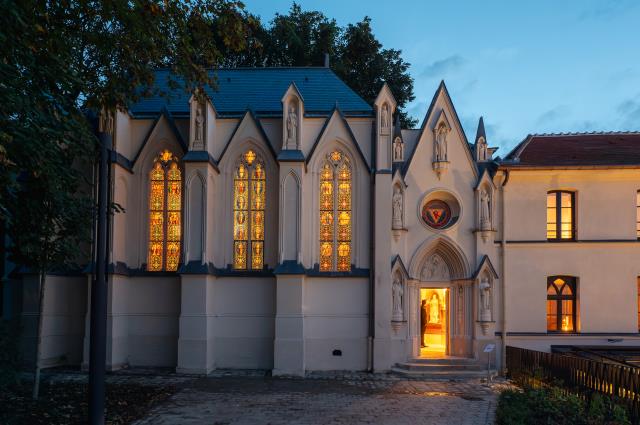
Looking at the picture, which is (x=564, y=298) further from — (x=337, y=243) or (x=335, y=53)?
(x=335, y=53)

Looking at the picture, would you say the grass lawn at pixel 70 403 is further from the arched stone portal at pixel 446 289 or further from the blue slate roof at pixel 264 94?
the blue slate roof at pixel 264 94

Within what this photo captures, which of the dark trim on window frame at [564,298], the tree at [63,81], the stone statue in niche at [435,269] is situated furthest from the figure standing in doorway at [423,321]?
the tree at [63,81]

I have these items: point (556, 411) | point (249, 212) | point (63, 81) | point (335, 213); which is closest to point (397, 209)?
point (335, 213)

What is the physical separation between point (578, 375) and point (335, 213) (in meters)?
8.67

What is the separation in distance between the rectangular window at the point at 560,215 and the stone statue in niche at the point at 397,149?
527 centimetres

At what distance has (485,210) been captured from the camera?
67.7ft

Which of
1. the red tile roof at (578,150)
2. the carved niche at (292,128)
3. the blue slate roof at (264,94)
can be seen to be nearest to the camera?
the carved niche at (292,128)

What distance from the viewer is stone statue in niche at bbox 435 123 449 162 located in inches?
818

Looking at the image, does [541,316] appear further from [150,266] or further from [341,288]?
[150,266]

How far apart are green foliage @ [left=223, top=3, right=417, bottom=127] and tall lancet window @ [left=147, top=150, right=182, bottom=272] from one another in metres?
13.2

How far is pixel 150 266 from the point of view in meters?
20.3

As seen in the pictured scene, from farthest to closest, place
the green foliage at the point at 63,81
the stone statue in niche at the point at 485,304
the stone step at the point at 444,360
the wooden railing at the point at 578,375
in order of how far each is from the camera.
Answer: the stone statue in niche at the point at 485,304
the stone step at the point at 444,360
the wooden railing at the point at 578,375
the green foliage at the point at 63,81

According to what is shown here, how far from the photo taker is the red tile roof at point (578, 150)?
2147cm

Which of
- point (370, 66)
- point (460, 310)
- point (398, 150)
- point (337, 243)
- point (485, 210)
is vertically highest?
point (370, 66)
